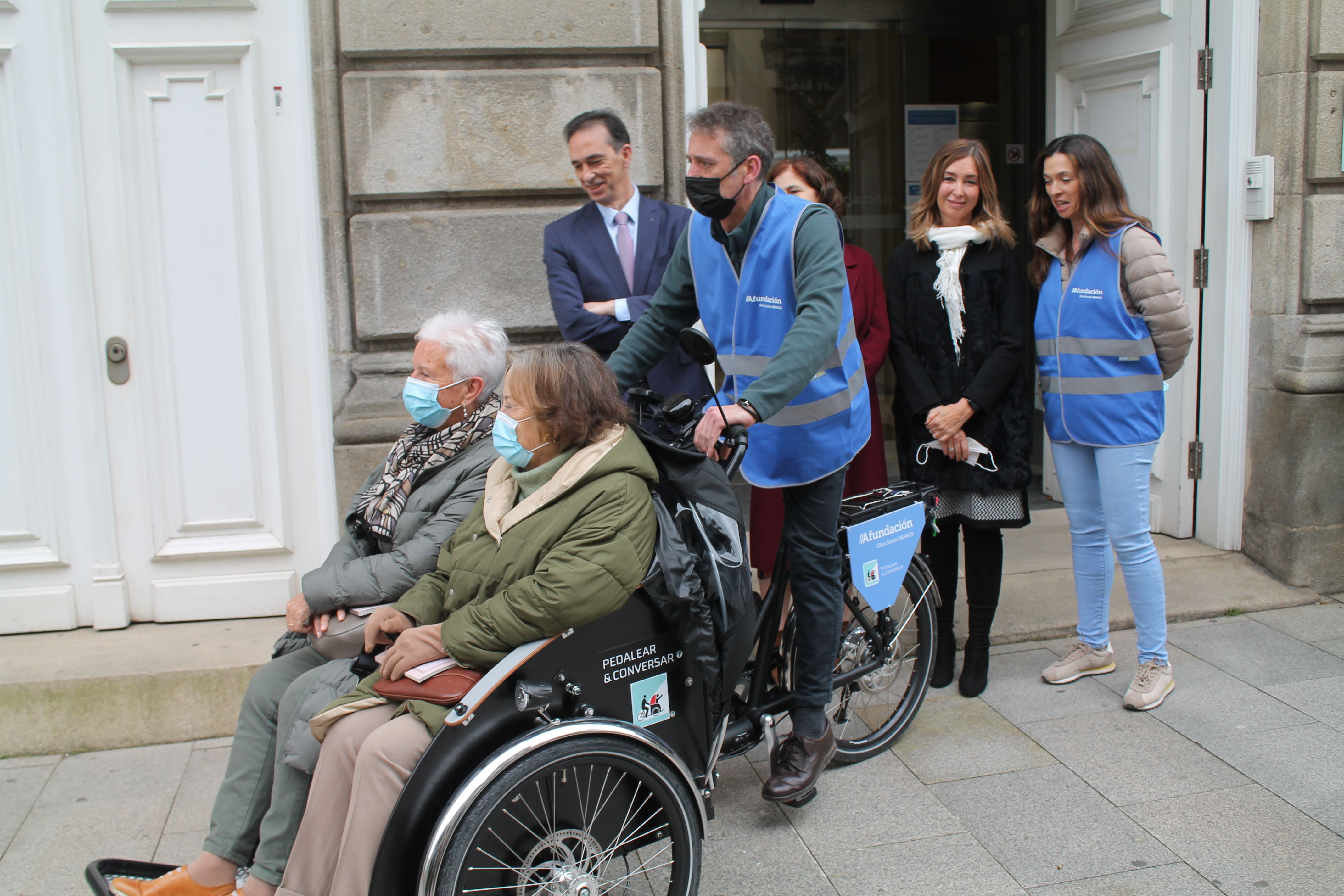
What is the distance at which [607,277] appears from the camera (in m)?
3.98

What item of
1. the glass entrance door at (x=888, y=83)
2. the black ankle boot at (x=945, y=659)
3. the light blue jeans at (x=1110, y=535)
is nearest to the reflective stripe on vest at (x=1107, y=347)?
the light blue jeans at (x=1110, y=535)

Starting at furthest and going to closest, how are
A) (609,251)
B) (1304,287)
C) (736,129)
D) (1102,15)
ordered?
(1102,15) → (1304,287) → (609,251) → (736,129)

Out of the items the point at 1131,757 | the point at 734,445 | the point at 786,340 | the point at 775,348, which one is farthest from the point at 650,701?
the point at 1131,757

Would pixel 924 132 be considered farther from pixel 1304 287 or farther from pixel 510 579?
pixel 510 579

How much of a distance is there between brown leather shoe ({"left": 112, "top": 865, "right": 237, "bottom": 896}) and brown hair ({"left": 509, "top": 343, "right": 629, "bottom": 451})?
51.6 inches

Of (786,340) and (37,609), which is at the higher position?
(786,340)

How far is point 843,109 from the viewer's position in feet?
24.5

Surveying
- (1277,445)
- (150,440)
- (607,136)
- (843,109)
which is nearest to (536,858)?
(607,136)

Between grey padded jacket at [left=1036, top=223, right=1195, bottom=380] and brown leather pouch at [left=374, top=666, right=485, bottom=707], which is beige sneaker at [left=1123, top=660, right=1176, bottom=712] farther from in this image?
brown leather pouch at [left=374, top=666, right=485, bottom=707]

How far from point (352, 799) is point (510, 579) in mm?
566

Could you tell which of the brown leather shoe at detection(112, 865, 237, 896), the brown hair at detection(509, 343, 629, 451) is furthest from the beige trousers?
the brown hair at detection(509, 343, 629, 451)

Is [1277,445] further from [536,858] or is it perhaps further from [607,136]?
[536,858]

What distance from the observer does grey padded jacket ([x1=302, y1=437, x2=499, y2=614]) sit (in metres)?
2.91

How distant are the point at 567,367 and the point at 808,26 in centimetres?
534
